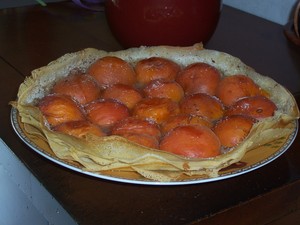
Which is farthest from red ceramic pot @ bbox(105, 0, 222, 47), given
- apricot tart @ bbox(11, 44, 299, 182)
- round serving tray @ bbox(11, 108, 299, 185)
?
round serving tray @ bbox(11, 108, 299, 185)

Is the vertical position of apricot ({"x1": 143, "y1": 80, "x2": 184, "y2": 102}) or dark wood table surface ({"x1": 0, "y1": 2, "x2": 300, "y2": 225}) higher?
apricot ({"x1": 143, "y1": 80, "x2": 184, "y2": 102})

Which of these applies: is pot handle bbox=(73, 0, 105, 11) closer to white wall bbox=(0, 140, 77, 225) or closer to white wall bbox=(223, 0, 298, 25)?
white wall bbox=(223, 0, 298, 25)

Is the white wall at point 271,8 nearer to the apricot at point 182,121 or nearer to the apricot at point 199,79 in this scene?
the apricot at point 199,79

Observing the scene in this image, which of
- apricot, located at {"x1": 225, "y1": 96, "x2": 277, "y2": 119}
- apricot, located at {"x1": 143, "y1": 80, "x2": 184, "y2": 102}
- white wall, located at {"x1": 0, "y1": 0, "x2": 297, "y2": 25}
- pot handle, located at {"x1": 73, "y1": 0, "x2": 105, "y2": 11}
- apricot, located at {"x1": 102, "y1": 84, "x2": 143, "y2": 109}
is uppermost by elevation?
apricot, located at {"x1": 225, "y1": 96, "x2": 277, "y2": 119}

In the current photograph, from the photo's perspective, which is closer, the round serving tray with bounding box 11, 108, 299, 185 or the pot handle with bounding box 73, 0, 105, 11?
the round serving tray with bounding box 11, 108, 299, 185

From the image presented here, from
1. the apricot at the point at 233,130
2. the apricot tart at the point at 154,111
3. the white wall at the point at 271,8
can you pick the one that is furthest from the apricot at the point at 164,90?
the white wall at the point at 271,8

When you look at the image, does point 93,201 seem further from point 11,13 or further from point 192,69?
point 11,13

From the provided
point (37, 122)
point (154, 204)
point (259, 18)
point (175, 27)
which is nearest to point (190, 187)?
point (154, 204)
